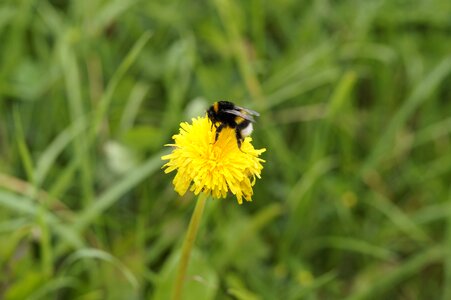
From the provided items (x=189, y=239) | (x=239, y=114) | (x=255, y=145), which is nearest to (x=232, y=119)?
(x=239, y=114)

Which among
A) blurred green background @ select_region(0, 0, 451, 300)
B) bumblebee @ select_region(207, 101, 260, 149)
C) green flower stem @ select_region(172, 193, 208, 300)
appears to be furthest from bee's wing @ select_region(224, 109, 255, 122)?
blurred green background @ select_region(0, 0, 451, 300)

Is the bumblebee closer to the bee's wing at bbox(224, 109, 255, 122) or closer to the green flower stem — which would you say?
the bee's wing at bbox(224, 109, 255, 122)

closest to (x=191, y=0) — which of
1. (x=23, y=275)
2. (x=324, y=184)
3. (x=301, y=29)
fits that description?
(x=301, y=29)

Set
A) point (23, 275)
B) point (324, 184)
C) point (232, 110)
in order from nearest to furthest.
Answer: point (232, 110) → point (23, 275) → point (324, 184)

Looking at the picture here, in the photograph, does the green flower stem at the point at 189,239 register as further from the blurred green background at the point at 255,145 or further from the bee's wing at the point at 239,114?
Answer: the blurred green background at the point at 255,145

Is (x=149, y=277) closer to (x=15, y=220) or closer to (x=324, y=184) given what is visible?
(x=15, y=220)

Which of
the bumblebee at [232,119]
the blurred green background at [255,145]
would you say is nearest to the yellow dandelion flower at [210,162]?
the bumblebee at [232,119]
